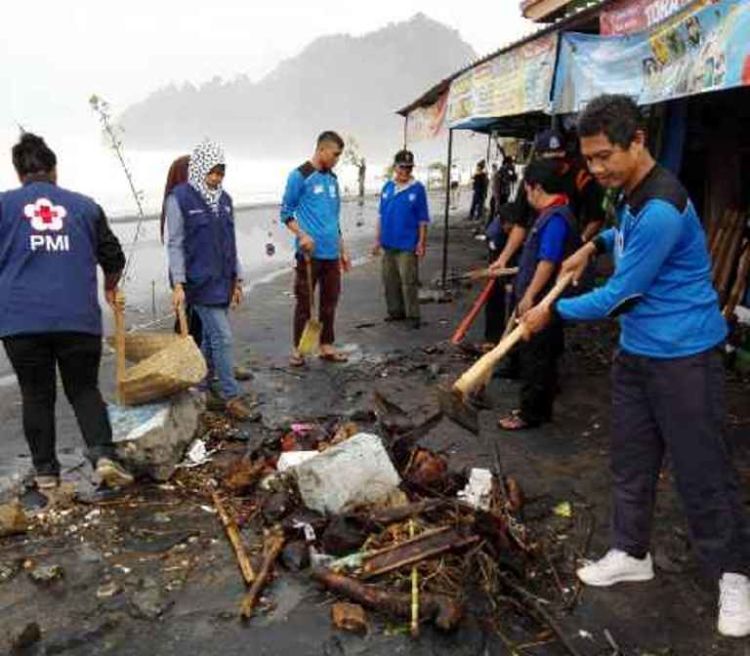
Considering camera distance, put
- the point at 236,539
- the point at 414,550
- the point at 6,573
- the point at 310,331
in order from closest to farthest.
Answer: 1. the point at 414,550
2. the point at 6,573
3. the point at 236,539
4. the point at 310,331

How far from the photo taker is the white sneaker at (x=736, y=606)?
122 inches

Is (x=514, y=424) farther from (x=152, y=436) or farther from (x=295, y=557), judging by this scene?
(x=152, y=436)

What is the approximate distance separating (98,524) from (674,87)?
14.3ft

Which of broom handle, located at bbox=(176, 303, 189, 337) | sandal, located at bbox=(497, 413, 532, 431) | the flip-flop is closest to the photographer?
broom handle, located at bbox=(176, 303, 189, 337)

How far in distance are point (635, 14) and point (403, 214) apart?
3576 millimetres

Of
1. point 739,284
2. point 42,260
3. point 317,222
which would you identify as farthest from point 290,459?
point 739,284

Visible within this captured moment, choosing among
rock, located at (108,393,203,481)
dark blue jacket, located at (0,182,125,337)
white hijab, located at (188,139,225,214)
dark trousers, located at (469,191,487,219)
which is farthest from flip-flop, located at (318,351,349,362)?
dark trousers, located at (469,191,487,219)

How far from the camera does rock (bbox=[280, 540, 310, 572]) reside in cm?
363

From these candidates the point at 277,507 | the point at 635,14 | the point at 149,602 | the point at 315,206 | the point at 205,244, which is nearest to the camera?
the point at 149,602

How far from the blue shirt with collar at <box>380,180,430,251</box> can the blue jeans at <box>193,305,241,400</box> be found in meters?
3.33

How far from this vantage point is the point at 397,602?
3215 millimetres

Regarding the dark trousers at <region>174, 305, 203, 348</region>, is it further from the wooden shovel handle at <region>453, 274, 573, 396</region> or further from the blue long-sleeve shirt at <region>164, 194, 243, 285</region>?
the wooden shovel handle at <region>453, 274, 573, 396</region>

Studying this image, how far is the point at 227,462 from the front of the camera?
4906mm

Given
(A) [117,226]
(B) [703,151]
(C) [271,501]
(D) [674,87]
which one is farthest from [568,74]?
(A) [117,226]
